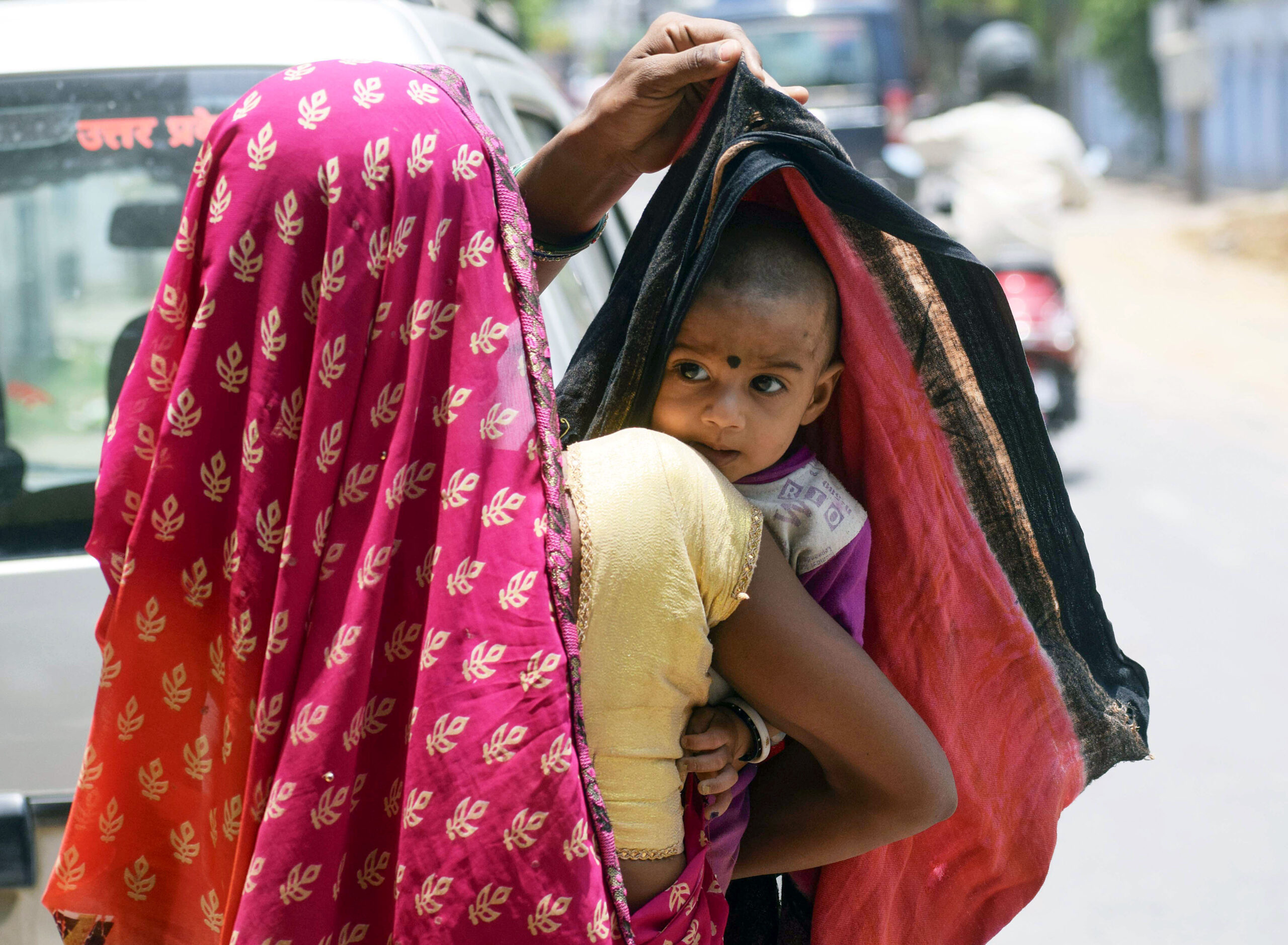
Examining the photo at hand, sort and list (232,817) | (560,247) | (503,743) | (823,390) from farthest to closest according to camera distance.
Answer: (560,247)
(823,390)
(232,817)
(503,743)

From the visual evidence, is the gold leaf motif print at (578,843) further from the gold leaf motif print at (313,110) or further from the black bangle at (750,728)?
the gold leaf motif print at (313,110)

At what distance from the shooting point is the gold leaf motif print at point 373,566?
0.99 meters

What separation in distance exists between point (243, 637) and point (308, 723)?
95 mm

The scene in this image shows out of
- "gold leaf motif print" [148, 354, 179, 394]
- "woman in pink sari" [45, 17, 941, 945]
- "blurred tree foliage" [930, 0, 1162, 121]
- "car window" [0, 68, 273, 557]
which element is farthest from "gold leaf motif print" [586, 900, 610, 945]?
"blurred tree foliage" [930, 0, 1162, 121]

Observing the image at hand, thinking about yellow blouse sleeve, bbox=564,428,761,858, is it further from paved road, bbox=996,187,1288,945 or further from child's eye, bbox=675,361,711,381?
paved road, bbox=996,187,1288,945

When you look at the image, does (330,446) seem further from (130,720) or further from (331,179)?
(130,720)

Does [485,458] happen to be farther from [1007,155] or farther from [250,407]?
[1007,155]

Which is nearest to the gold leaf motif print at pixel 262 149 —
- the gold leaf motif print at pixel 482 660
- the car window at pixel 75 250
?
the gold leaf motif print at pixel 482 660

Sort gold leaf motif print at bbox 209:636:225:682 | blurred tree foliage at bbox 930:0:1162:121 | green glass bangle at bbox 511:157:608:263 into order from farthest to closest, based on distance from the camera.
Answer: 1. blurred tree foliage at bbox 930:0:1162:121
2. green glass bangle at bbox 511:157:608:263
3. gold leaf motif print at bbox 209:636:225:682

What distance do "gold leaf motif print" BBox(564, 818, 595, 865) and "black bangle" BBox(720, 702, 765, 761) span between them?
20 cm

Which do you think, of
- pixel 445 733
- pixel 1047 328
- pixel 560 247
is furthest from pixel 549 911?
pixel 1047 328

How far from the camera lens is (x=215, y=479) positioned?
3.42ft

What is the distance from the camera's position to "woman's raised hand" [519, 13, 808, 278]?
1.22 meters

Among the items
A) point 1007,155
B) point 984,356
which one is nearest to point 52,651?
point 984,356
